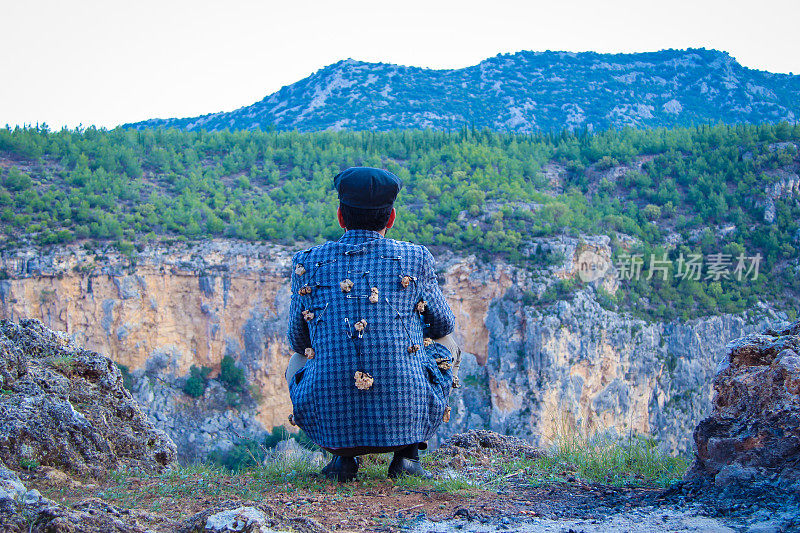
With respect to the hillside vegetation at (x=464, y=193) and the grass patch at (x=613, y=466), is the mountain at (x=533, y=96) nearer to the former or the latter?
the hillside vegetation at (x=464, y=193)

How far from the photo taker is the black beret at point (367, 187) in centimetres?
328

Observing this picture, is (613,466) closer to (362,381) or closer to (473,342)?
(362,381)

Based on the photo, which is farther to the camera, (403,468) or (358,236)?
(403,468)

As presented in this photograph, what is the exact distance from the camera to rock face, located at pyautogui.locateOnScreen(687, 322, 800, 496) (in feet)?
9.02

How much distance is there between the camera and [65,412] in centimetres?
354

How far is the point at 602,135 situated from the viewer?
111ft

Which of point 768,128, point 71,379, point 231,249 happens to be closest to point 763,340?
point 71,379

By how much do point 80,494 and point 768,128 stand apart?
33064mm

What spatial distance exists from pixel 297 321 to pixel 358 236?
539 millimetres

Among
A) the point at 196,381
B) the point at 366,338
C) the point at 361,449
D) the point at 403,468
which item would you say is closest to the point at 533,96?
the point at 196,381

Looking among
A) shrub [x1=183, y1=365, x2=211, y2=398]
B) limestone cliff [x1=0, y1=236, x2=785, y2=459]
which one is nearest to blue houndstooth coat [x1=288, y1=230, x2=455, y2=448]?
limestone cliff [x1=0, y1=236, x2=785, y2=459]

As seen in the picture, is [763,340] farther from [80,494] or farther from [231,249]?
[231,249]

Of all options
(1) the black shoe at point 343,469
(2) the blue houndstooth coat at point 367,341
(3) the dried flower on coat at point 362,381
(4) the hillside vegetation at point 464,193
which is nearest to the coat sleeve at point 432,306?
(2) the blue houndstooth coat at point 367,341

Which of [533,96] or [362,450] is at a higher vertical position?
[533,96]
